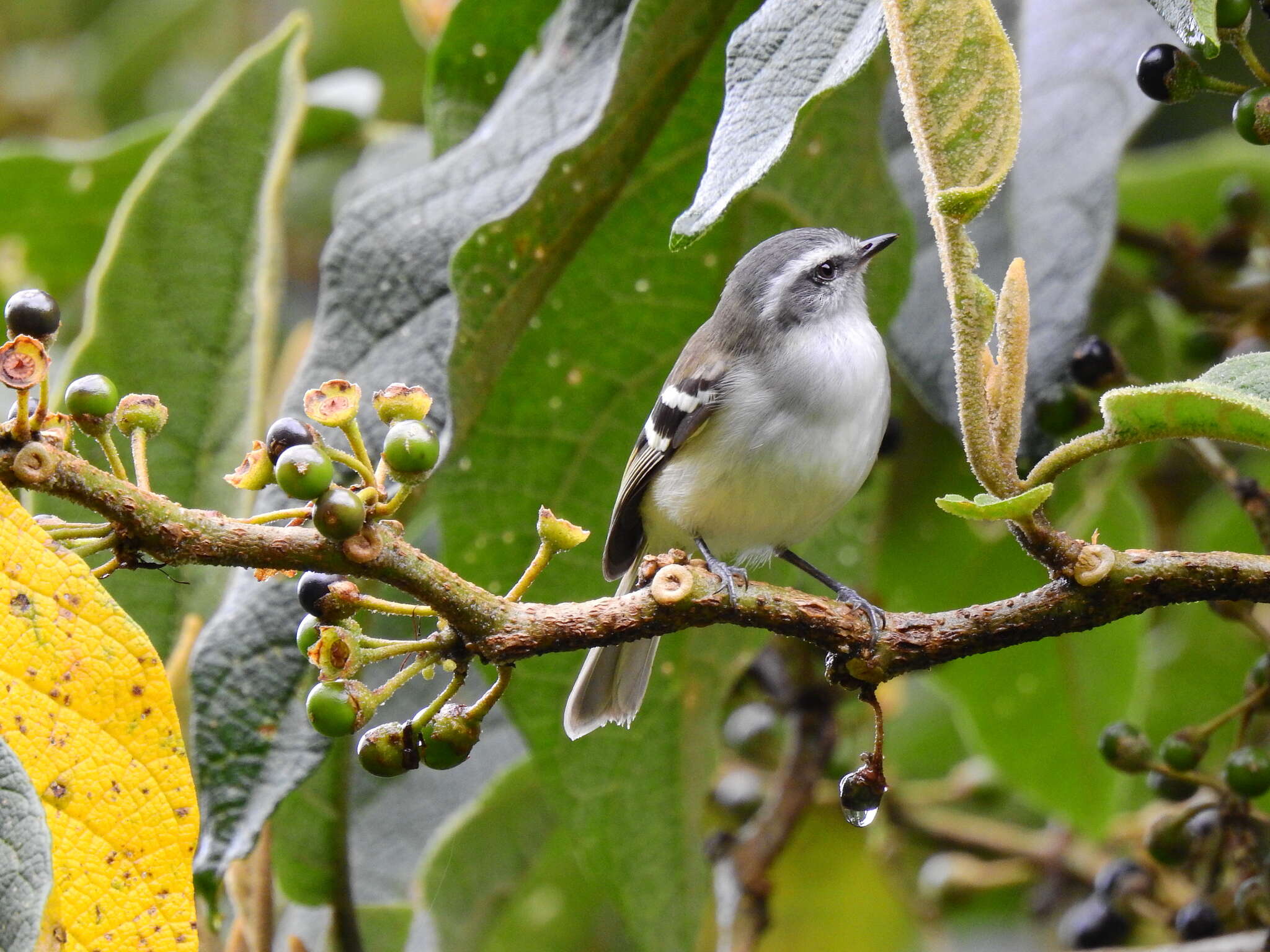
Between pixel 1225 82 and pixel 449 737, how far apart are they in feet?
4.55

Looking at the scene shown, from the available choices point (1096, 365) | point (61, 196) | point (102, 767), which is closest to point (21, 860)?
point (102, 767)

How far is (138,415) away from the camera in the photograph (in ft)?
4.68

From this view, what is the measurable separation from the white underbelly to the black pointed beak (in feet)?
0.64

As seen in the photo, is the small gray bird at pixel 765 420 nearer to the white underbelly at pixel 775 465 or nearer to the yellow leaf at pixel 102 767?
the white underbelly at pixel 775 465

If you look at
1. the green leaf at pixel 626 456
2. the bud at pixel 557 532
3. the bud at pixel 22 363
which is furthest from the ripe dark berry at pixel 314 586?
the green leaf at pixel 626 456

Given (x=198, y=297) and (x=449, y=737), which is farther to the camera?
(x=198, y=297)

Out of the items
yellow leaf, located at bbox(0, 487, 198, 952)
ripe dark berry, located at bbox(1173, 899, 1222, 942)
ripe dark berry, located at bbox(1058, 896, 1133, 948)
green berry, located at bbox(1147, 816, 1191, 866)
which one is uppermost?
yellow leaf, located at bbox(0, 487, 198, 952)

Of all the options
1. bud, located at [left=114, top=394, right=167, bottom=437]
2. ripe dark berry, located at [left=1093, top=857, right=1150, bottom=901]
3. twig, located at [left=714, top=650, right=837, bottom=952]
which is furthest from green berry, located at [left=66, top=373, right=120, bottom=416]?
ripe dark berry, located at [left=1093, top=857, right=1150, bottom=901]

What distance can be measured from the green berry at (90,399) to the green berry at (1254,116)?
4.82 feet

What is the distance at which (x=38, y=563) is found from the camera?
1352 millimetres

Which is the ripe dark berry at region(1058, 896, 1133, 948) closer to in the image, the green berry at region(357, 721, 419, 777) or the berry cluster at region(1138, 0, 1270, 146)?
the berry cluster at region(1138, 0, 1270, 146)

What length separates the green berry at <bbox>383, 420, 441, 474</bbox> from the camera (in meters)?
1.38

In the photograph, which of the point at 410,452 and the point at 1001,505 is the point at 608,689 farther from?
the point at 1001,505

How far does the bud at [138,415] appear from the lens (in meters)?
1.42
